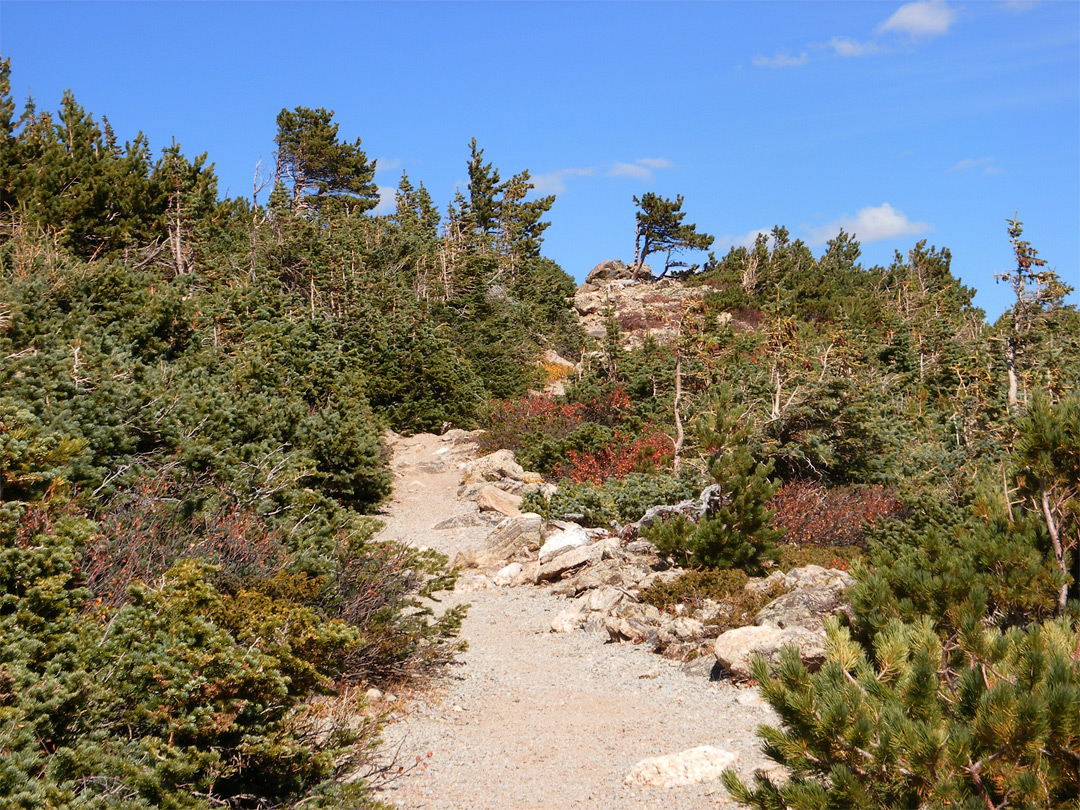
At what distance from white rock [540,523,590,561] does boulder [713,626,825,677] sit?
357cm

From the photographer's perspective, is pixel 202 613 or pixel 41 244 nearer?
pixel 202 613

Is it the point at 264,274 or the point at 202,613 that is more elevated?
the point at 264,274

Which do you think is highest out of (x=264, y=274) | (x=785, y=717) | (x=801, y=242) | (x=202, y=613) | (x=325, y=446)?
(x=801, y=242)

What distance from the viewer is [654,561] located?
9508mm

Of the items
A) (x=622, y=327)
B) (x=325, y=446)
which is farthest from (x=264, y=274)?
(x=622, y=327)

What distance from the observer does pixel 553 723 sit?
226 inches

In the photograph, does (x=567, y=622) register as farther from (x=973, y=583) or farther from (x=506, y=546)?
(x=973, y=583)

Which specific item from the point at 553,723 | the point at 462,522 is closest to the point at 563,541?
the point at 462,522

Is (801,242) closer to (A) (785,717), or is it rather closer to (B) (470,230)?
(B) (470,230)

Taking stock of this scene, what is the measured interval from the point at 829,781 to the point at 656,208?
1534 inches

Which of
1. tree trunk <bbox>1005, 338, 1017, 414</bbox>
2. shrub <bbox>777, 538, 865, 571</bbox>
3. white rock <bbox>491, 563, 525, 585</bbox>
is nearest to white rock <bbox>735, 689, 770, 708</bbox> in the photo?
shrub <bbox>777, 538, 865, 571</bbox>

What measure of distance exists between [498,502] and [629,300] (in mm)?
22923

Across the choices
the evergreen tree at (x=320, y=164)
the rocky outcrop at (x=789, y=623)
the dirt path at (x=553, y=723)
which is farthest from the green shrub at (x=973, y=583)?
the evergreen tree at (x=320, y=164)

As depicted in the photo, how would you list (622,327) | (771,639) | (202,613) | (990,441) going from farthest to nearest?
(622,327), (990,441), (771,639), (202,613)
